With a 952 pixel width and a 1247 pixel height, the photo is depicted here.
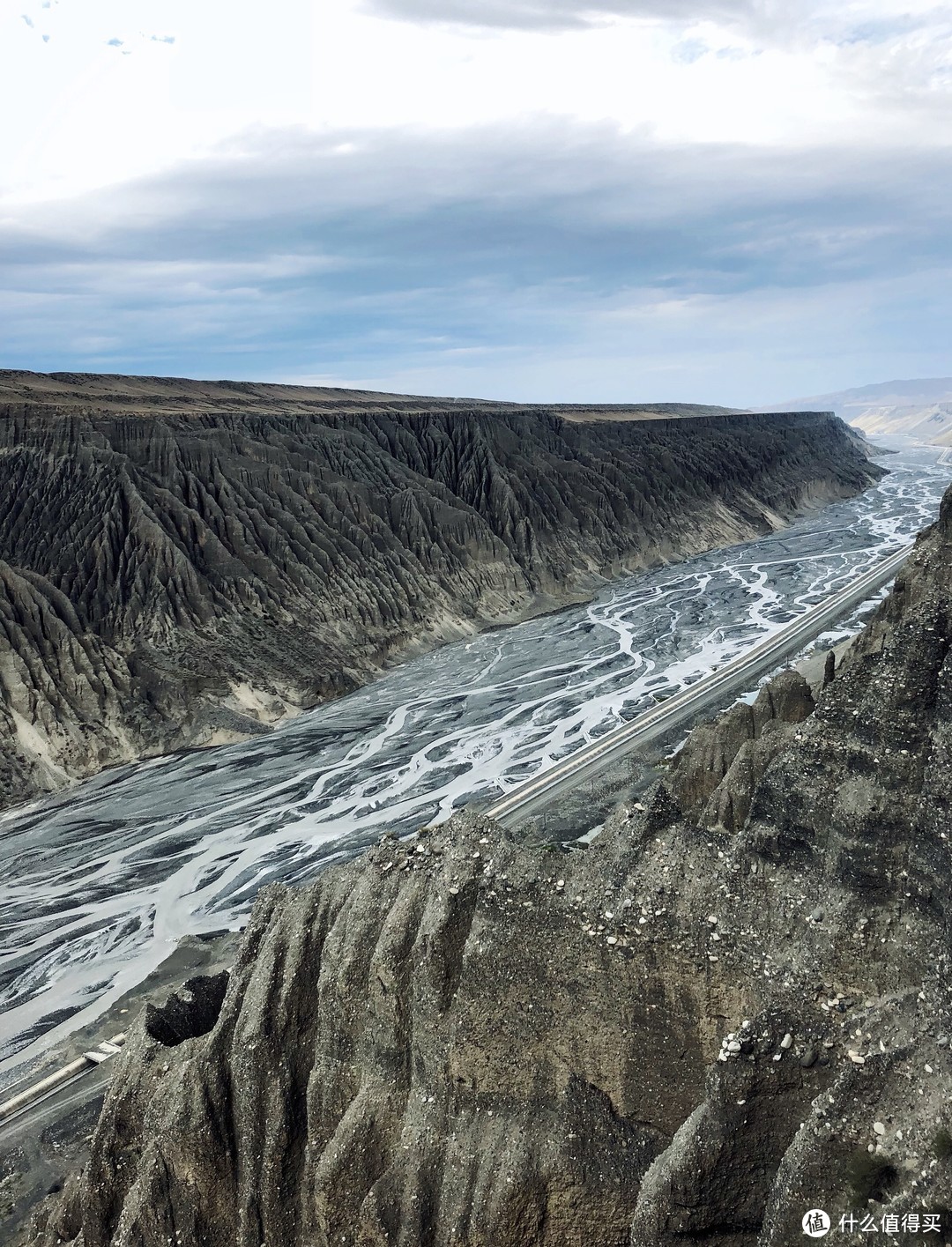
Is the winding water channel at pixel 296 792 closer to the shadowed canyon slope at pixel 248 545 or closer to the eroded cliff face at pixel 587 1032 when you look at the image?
the shadowed canyon slope at pixel 248 545

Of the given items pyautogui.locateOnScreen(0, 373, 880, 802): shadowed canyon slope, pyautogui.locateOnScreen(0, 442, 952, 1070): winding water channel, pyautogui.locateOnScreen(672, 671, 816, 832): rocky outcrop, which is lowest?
pyautogui.locateOnScreen(0, 442, 952, 1070): winding water channel

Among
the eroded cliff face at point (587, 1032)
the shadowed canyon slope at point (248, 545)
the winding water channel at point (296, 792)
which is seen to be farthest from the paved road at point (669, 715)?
the eroded cliff face at point (587, 1032)

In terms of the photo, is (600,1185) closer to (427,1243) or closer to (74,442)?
(427,1243)

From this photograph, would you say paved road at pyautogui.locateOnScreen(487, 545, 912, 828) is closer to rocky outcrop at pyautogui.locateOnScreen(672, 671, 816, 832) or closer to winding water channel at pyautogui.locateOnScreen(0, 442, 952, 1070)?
winding water channel at pyautogui.locateOnScreen(0, 442, 952, 1070)

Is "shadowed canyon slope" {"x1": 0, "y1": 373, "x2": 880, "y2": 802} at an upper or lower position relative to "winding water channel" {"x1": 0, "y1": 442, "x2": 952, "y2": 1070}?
upper

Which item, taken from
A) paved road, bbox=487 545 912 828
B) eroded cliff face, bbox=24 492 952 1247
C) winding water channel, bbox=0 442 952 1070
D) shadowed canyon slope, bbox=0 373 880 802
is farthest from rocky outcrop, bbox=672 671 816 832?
shadowed canyon slope, bbox=0 373 880 802

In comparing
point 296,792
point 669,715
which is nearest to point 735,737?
point 669,715

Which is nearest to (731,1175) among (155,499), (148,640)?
(148,640)
